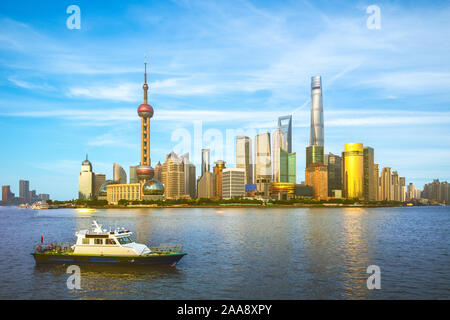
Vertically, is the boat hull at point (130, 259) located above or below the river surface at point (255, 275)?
above

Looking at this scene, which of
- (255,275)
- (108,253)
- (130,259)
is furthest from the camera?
(108,253)

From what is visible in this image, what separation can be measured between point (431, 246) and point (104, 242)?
218ft

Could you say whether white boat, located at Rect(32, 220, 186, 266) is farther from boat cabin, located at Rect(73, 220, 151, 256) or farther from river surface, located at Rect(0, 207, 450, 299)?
river surface, located at Rect(0, 207, 450, 299)

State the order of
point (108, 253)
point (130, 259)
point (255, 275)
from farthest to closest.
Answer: point (108, 253), point (130, 259), point (255, 275)

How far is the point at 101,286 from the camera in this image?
46.5 m

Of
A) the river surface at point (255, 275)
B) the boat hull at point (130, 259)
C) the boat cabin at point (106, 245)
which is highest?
the boat cabin at point (106, 245)

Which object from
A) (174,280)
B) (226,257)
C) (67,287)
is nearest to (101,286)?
(67,287)

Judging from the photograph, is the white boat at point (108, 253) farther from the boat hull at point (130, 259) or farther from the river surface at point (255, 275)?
the river surface at point (255, 275)

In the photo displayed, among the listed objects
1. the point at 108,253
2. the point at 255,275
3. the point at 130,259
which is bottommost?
the point at 255,275

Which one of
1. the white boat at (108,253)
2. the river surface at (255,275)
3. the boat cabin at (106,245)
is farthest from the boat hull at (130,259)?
the river surface at (255,275)

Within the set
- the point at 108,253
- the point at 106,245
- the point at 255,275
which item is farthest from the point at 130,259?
the point at 255,275

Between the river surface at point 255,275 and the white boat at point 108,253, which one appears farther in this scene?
the white boat at point 108,253

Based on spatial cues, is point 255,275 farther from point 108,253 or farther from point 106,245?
point 106,245
